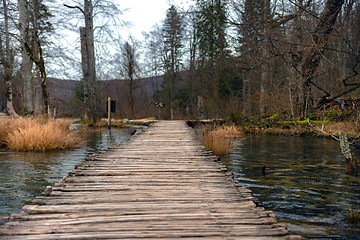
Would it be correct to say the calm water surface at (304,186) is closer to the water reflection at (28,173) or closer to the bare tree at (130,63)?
the water reflection at (28,173)

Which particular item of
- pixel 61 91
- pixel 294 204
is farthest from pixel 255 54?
pixel 61 91

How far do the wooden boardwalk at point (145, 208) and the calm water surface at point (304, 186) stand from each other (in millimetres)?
894

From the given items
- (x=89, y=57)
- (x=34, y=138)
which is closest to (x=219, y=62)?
(x=89, y=57)

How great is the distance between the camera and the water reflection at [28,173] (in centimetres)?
502

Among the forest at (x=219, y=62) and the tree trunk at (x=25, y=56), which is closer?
the forest at (x=219, y=62)

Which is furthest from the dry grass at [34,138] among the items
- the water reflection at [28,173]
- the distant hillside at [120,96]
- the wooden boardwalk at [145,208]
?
the distant hillside at [120,96]

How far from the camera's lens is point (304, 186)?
19.9 ft

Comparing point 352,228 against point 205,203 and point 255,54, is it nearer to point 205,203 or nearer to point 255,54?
point 205,203

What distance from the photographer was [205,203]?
3354mm

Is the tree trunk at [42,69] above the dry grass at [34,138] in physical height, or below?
above

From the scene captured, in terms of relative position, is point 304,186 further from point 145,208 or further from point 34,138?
point 34,138

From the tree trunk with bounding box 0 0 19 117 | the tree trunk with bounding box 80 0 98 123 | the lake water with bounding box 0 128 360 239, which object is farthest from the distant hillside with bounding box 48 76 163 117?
the lake water with bounding box 0 128 360 239

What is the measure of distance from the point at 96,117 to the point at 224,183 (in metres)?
15.2

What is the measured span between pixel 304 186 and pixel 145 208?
3.70 metres
